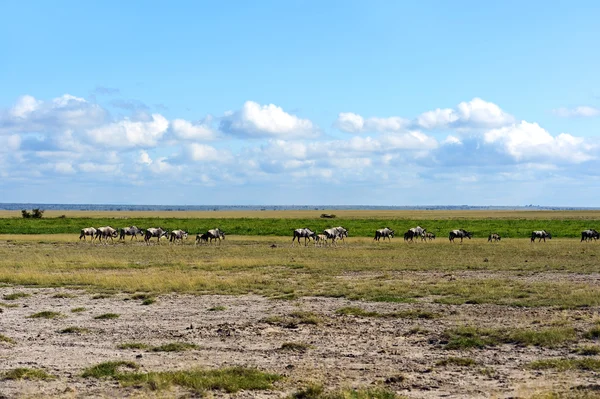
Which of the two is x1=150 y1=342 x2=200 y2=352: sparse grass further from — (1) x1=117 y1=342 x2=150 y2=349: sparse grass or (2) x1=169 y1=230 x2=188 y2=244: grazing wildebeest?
(2) x1=169 y1=230 x2=188 y2=244: grazing wildebeest

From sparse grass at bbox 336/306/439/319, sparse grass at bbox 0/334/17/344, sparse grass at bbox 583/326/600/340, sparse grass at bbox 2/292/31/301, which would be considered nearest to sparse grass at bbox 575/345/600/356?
sparse grass at bbox 583/326/600/340

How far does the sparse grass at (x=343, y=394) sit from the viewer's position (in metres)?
9.45

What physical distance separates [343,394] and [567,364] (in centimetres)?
442

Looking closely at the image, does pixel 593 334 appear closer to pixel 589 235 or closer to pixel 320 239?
pixel 320 239

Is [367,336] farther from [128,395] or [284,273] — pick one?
[284,273]

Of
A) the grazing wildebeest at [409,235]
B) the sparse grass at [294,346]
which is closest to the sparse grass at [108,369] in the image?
the sparse grass at [294,346]

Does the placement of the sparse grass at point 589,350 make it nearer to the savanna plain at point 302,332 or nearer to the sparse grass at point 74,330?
the savanna plain at point 302,332

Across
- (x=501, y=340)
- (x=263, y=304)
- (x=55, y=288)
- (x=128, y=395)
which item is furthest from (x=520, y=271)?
(x=128, y=395)

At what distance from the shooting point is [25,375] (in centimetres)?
1071

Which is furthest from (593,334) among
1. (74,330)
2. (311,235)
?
(311,235)

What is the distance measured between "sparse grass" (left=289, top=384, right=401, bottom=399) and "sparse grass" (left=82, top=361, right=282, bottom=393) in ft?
2.22

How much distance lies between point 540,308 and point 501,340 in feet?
16.7

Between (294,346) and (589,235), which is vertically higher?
(589,235)

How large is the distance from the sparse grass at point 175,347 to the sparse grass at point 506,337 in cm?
508
